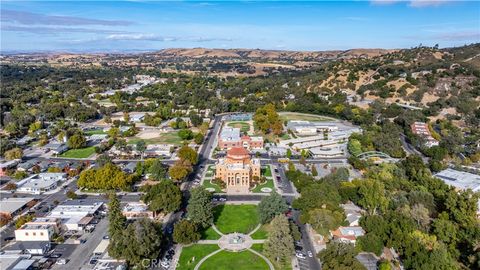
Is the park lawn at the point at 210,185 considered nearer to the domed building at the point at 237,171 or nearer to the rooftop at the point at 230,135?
the domed building at the point at 237,171

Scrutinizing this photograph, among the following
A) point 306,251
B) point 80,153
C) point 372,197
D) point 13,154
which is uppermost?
point 372,197

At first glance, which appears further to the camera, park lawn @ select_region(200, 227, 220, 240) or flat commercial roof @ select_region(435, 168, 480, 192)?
flat commercial roof @ select_region(435, 168, 480, 192)

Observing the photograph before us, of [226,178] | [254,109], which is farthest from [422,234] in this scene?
[254,109]

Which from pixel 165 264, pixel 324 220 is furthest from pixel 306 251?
pixel 165 264

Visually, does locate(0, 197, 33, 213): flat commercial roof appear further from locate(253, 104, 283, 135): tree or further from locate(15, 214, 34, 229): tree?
locate(253, 104, 283, 135): tree

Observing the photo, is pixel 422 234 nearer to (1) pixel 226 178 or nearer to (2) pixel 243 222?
(2) pixel 243 222

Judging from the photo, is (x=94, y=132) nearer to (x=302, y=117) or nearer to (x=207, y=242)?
→ (x=302, y=117)

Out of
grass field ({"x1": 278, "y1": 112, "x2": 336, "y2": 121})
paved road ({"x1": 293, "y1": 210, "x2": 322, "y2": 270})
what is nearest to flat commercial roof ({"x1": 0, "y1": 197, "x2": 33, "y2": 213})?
paved road ({"x1": 293, "y1": 210, "x2": 322, "y2": 270})
